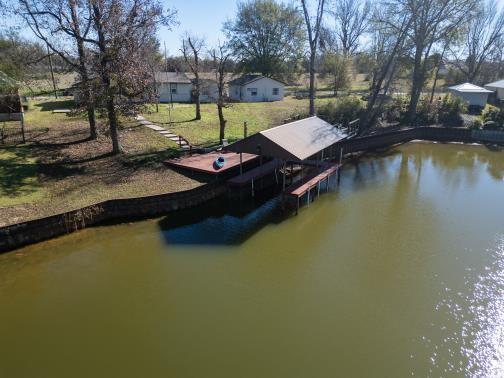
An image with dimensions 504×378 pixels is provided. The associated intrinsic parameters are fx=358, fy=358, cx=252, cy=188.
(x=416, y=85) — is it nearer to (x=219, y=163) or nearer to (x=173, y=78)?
(x=173, y=78)

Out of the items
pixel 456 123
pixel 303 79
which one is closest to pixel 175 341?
pixel 456 123

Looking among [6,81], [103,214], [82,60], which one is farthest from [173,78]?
[103,214]

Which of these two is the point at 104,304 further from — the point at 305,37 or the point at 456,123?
the point at 305,37

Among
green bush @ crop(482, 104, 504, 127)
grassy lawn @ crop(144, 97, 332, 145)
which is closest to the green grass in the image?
grassy lawn @ crop(144, 97, 332, 145)

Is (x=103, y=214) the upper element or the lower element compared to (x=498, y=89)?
lower

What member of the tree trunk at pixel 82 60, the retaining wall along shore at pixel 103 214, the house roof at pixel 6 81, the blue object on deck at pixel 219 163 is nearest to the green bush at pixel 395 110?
the blue object on deck at pixel 219 163

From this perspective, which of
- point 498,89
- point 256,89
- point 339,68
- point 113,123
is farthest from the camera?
point 339,68

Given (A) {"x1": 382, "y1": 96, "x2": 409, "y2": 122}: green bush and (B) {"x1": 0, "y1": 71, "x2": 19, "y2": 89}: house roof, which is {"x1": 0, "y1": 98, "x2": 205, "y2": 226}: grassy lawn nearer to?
(B) {"x1": 0, "y1": 71, "x2": 19, "y2": 89}: house roof
